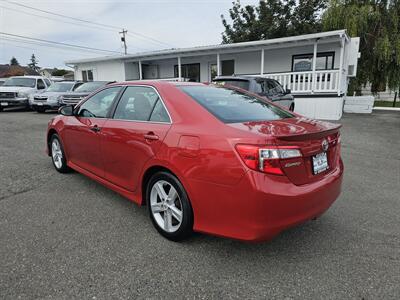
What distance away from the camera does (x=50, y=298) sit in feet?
7.02

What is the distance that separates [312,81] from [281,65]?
375 cm

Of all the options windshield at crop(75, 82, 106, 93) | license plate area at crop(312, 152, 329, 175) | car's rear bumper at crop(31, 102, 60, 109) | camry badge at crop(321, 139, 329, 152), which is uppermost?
windshield at crop(75, 82, 106, 93)

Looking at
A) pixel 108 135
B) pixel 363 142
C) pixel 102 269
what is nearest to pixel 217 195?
pixel 102 269

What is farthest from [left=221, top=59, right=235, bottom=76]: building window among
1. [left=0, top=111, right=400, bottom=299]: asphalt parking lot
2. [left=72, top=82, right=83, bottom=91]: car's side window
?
[left=0, top=111, right=400, bottom=299]: asphalt parking lot

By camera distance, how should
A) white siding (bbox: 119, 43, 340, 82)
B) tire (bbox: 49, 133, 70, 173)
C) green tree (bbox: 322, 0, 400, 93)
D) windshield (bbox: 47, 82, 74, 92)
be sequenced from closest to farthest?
1. tire (bbox: 49, 133, 70, 173)
2. windshield (bbox: 47, 82, 74, 92)
3. white siding (bbox: 119, 43, 340, 82)
4. green tree (bbox: 322, 0, 400, 93)

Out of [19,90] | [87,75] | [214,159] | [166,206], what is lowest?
[166,206]

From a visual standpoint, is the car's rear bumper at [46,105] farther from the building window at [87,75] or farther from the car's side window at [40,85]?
the building window at [87,75]

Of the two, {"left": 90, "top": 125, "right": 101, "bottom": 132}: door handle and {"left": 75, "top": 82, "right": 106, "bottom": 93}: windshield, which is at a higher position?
{"left": 75, "top": 82, "right": 106, "bottom": 93}: windshield

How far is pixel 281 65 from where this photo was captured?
16.1 m

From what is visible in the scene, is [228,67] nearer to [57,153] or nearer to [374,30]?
[374,30]

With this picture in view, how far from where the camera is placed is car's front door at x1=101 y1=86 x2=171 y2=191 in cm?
293

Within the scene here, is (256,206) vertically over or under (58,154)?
over

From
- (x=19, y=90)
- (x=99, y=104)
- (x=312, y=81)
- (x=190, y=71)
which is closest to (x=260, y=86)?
(x=99, y=104)

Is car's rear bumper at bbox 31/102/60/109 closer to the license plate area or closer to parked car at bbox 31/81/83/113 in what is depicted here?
parked car at bbox 31/81/83/113
